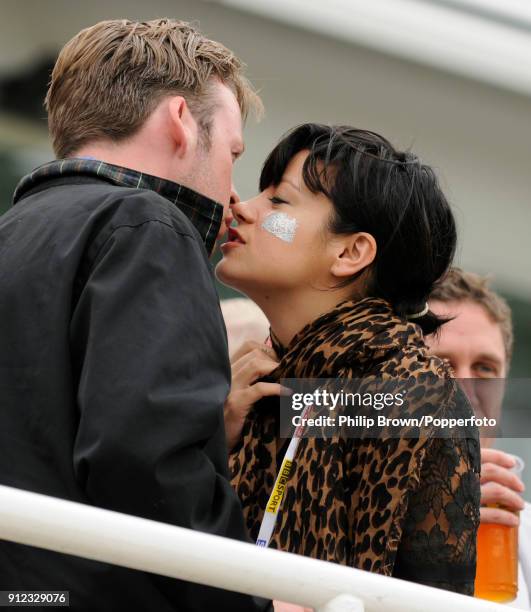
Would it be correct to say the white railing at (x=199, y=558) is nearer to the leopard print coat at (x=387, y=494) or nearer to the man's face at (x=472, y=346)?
the leopard print coat at (x=387, y=494)

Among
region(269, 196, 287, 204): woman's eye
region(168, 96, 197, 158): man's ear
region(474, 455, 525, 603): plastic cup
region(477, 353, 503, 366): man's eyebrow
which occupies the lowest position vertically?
region(474, 455, 525, 603): plastic cup

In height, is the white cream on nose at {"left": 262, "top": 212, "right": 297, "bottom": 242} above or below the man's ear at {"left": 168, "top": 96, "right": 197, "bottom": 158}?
below

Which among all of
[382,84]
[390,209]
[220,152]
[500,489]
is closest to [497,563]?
[500,489]

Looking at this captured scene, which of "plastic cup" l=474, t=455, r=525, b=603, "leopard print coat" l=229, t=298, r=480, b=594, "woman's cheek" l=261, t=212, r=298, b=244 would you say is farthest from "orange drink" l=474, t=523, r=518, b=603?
"woman's cheek" l=261, t=212, r=298, b=244

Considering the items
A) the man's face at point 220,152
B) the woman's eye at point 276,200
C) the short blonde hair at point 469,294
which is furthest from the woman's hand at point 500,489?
the man's face at point 220,152

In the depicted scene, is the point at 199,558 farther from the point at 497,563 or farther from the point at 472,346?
the point at 472,346

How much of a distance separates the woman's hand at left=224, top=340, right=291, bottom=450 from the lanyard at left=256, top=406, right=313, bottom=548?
0.16 meters

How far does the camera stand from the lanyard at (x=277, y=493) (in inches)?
103

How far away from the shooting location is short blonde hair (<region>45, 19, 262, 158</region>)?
270 cm

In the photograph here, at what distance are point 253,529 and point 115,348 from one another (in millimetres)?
846

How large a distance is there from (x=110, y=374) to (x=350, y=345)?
82 centimetres

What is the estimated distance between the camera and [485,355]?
155 inches

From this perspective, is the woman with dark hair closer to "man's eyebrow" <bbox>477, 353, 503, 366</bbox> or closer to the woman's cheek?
the woman's cheek

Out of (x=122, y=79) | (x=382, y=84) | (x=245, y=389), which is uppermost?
(x=122, y=79)
